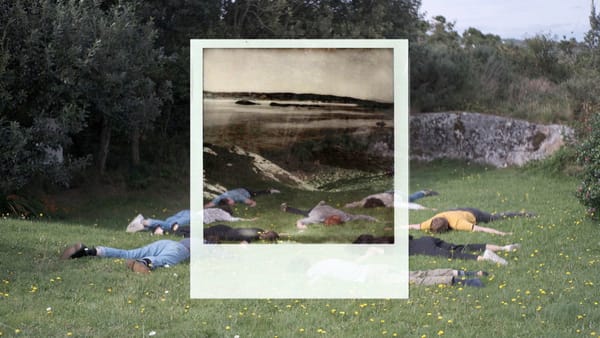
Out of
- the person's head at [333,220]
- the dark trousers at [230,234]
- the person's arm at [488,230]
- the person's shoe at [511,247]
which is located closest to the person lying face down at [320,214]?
the person's head at [333,220]

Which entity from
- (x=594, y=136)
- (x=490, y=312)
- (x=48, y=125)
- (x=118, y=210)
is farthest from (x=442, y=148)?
(x=490, y=312)

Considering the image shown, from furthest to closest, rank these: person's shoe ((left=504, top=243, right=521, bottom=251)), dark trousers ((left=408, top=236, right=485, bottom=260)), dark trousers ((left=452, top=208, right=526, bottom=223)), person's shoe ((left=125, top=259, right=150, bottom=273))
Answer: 1. dark trousers ((left=452, top=208, right=526, bottom=223))
2. person's shoe ((left=504, top=243, right=521, bottom=251))
3. dark trousers ((left=408, top=236, right=485, bottom=260))
4. person's shoe ((left=125, top=259, right=150, bottom=273))

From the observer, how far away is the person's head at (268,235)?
189 inches

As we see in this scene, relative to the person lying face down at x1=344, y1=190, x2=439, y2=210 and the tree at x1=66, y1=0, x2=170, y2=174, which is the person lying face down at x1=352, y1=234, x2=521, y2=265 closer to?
the person lying face down at x1=344, y1=190, x2=439, y2=210

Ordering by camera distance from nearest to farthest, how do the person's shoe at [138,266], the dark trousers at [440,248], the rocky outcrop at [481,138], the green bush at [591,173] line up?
the person's shoe at [138,266], the dark trousers at [440,248], the green bush at [591,173], the rocky outcrop at [481,138]

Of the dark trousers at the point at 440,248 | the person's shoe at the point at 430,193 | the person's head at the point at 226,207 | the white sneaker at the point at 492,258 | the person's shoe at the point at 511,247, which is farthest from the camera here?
the person's shoe at the point at 430,193

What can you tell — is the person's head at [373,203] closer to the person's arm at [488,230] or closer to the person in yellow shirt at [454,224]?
the person in yellow shirt at [454,224]

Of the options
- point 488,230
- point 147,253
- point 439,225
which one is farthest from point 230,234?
point 488,230

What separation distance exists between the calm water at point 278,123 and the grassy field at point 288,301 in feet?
1.57

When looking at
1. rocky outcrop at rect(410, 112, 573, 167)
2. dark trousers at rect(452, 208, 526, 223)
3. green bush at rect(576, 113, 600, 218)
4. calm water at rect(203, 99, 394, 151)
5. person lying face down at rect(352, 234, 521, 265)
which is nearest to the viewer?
calm water at rect(203, 99, 394, 151)

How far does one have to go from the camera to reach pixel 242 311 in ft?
20.5

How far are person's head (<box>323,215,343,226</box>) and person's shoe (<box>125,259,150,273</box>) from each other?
132 inches

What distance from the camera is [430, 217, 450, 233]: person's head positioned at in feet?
32.8

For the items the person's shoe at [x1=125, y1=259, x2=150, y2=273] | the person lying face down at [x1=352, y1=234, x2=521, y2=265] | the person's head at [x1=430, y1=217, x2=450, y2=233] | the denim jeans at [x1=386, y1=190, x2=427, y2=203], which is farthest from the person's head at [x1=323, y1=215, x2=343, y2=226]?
the denim jeans at [x1=386, y1=190, x2=427, y2=203]
